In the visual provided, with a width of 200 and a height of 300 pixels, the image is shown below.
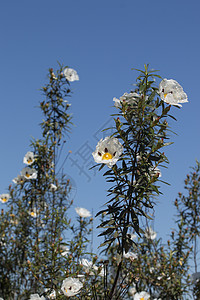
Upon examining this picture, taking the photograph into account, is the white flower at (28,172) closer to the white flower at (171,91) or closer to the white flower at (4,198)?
the white flower at (4,198)

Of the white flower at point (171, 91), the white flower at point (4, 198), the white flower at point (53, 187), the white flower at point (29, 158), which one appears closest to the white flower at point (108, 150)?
the white flower at point (171, 91)

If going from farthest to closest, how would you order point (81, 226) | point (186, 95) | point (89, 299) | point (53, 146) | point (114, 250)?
point (53, 146), point (114, 250), point (81, 226), point (89, 299), point (186, 95)

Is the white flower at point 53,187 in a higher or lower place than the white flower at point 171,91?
higher

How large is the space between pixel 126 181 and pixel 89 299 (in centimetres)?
122

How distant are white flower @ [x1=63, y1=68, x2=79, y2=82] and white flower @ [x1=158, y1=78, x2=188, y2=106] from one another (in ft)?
8.92

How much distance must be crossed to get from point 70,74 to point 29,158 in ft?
4.20

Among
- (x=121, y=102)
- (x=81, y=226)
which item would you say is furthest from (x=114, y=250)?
(x=121, y=102)

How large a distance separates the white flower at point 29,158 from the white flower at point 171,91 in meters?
2.75

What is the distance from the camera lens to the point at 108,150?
230cm

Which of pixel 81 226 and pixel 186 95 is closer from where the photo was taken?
pixel 186 95

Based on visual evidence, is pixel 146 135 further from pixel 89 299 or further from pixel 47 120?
pixel 47 120

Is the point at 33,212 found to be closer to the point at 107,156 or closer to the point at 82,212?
the point at 82,212

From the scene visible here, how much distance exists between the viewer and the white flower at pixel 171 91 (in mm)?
2283

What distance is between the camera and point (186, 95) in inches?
92.6
